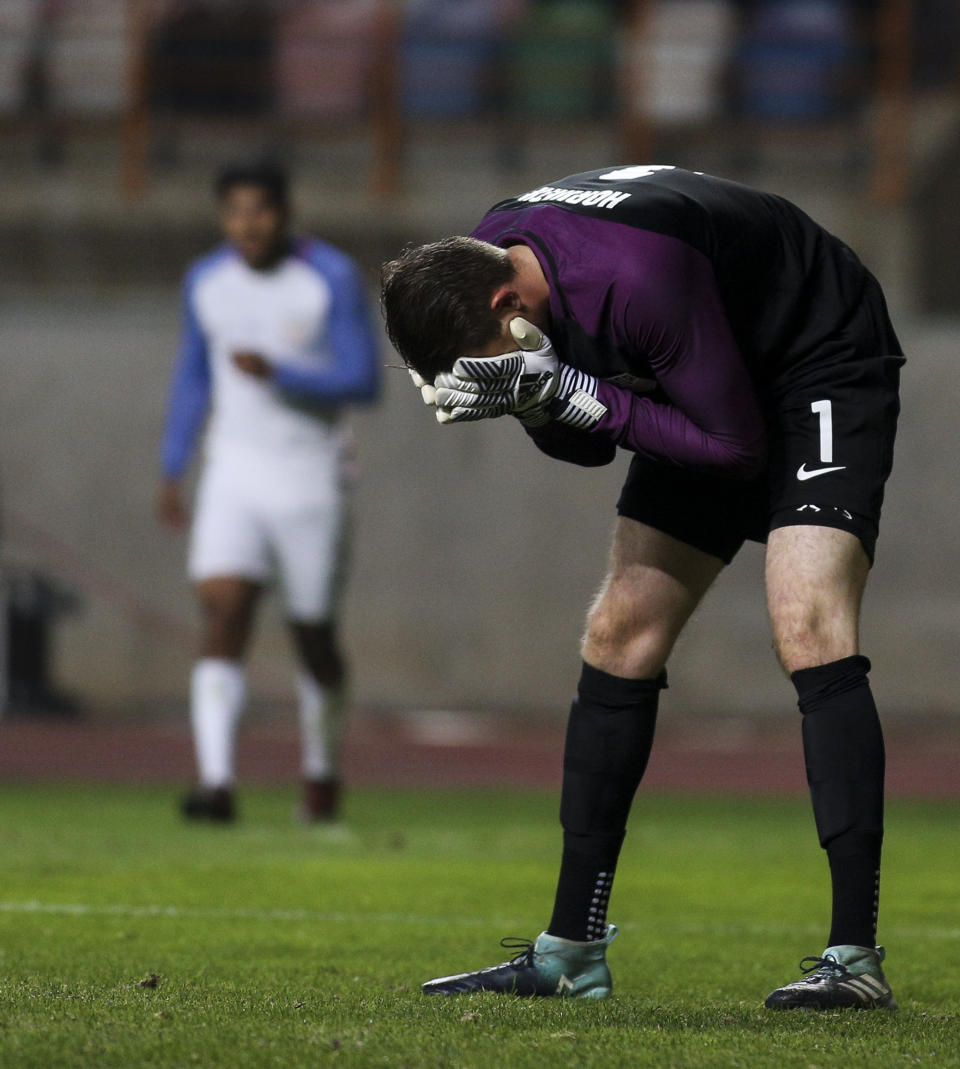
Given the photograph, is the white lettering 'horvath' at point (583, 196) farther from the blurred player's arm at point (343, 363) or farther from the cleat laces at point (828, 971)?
the blurred player's arm at point (343, 363)

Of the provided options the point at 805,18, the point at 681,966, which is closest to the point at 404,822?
the point at 681,966

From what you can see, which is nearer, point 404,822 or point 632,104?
point 404,822

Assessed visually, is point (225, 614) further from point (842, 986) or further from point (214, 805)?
point (842, 986)

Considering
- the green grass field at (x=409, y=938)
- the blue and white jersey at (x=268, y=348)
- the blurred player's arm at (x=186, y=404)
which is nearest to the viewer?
the green grass field at (x=409, y=938)

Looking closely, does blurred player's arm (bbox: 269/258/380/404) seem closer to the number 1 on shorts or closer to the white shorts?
the white shorts

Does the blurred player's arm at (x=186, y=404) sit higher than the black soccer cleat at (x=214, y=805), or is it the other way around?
the blurred player's arm at (x=186, y=404)

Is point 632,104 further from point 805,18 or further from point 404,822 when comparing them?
point 404,822

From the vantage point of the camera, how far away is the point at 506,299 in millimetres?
3637

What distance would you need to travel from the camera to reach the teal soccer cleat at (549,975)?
392 centimetres

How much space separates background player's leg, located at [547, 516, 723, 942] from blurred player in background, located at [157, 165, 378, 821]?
4175mm

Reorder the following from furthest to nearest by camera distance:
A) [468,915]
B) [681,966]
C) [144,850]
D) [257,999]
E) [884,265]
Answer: [884,265], [144,850], [468,915], [681,966], [257,999]

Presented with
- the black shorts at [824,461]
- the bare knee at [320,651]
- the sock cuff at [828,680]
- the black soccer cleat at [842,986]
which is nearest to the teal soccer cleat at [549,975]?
the black soccer cleat at [842,986]

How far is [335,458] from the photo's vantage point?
27.8ft

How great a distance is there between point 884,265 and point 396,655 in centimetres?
562
